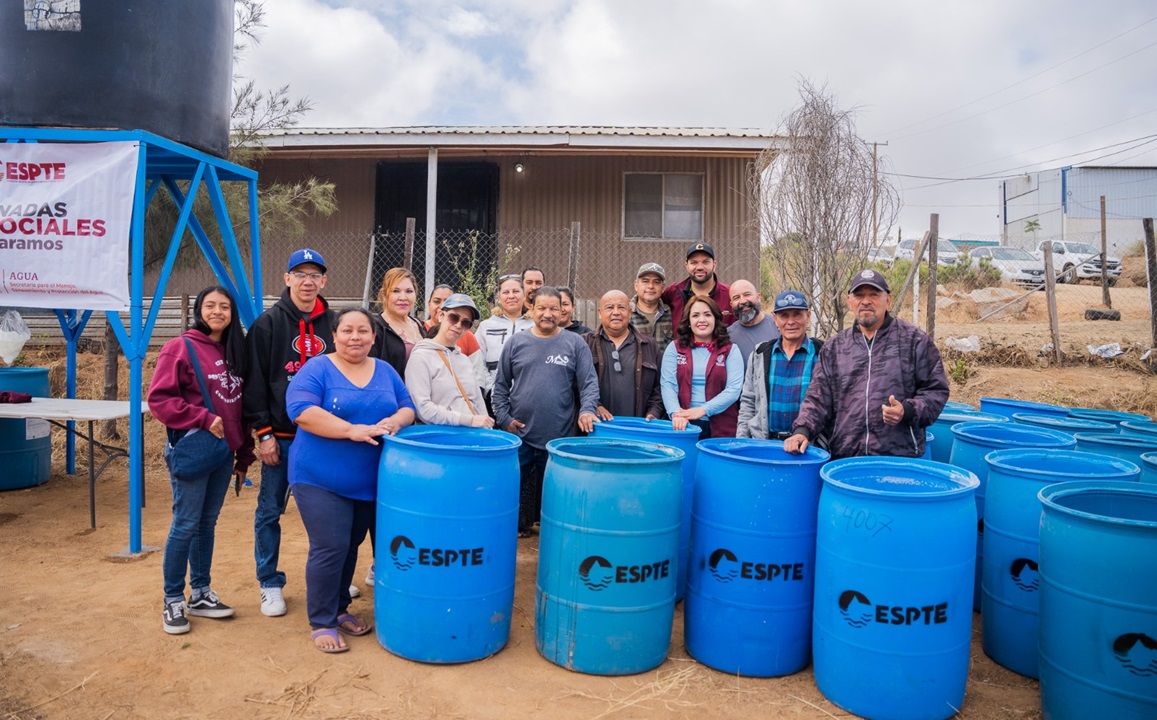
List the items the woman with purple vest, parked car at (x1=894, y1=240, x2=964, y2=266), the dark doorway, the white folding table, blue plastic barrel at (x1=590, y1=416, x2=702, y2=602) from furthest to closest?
parked car at (x1=894, y1=240, x2=964, y2=266) → the dark doorway → the white folding table → the woman with purple vest → blue plastic barrel at (x1=590, y1=416, x2=702, y2=602)

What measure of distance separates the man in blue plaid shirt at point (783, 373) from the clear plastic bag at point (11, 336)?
7.17 m

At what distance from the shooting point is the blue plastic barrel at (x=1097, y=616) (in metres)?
2.91

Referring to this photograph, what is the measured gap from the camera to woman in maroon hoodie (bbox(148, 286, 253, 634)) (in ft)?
12.8

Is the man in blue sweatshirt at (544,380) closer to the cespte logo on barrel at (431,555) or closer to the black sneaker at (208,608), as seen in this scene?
the cespte logo on barrel at (431,555)

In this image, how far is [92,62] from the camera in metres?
5.27

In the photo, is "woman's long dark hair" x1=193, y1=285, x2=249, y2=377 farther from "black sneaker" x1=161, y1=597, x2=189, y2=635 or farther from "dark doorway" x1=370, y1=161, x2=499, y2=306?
"dark doorway" x1=370, y1=161, x2=499, y2=306

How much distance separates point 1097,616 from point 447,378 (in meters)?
3.09

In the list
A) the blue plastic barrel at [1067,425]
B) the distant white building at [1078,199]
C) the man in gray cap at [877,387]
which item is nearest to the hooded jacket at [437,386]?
the man in gray cap at [877,387]

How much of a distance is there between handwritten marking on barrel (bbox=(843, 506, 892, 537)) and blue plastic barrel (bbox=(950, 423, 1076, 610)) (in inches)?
52.2

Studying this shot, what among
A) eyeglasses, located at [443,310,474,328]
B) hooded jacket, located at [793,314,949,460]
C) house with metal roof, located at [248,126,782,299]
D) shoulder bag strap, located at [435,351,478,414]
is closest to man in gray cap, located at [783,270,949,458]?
hooded jacket, located at [793,314,949,460]

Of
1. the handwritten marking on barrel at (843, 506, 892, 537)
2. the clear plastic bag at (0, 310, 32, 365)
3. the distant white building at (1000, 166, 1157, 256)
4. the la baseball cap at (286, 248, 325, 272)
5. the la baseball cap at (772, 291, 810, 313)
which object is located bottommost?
the handwritten marking on barrel at (843, 506, 892, 537)

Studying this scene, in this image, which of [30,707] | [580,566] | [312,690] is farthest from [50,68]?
[580,566]

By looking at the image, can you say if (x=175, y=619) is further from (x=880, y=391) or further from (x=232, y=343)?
(x=880, y=391)

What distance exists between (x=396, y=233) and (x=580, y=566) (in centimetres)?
995
